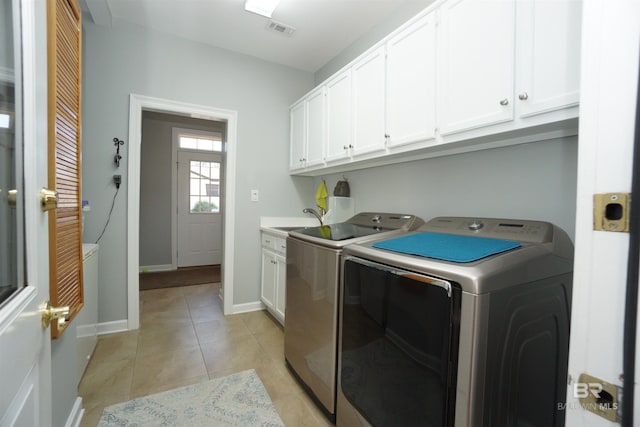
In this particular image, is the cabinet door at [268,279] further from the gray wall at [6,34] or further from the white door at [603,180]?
the white door at [603,180]

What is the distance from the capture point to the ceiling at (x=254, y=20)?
6.91 ft

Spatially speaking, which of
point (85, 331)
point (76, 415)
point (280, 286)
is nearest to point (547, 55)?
point (280, 286)

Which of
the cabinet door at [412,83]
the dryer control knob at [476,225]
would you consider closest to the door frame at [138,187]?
the cabinet door at [412,83]

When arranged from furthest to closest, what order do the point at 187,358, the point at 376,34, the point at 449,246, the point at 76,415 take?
the point at 376,34, the point at 187,358, the point at 76,415, the point at 449,246

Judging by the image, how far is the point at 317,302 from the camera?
155 centimetres

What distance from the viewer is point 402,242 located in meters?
1.31

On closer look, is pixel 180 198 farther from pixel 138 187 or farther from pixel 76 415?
pixel 76 415

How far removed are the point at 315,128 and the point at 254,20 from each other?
99 cm

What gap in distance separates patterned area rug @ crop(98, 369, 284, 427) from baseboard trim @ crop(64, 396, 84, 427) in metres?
0.10

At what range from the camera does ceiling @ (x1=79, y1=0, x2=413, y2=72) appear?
2.11m

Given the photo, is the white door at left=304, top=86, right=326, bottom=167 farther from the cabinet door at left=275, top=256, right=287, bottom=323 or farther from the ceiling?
the cabinet door at left=275, top=256, right=287, bottom=323

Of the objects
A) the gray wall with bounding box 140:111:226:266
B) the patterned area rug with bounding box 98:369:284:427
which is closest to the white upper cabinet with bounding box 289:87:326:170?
the patterned area rug with bounding box 98:369:284:427

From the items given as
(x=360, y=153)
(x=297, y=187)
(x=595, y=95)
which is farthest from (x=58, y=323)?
(x=297, y=187)

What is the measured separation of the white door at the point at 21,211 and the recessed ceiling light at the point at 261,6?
1.73m
